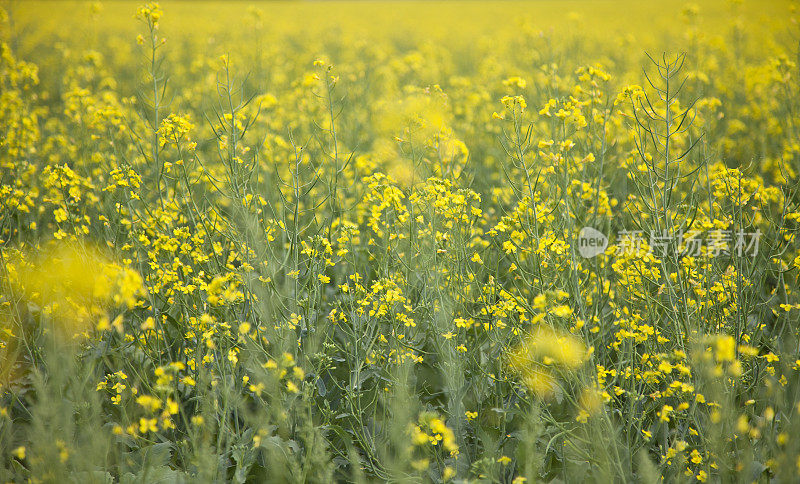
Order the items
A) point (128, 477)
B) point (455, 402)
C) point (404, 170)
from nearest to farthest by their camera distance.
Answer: point (128, 477) < point (455, 402) < point (404, 170)

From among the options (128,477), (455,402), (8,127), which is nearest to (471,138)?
(455,402)

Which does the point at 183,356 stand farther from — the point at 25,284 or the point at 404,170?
the point at 404,170

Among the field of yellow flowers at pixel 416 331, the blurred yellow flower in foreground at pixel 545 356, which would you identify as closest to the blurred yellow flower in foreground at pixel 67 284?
the field of yellow flowers at pixel 416 331

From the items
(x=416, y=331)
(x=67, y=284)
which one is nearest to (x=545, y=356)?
(x=416, y=331)

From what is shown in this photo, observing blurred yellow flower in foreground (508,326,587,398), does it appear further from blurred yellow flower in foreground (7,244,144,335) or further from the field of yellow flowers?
blurred yellow flower in foreground (7,244,144,335)

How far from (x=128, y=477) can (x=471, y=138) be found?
4009 millimetres

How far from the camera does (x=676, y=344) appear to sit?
2553mm

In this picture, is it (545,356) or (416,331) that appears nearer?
(545,356)

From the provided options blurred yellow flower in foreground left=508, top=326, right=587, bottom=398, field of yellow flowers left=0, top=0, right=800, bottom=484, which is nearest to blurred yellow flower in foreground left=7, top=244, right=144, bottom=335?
field of yellow flowers left=0, top=0, right=800, bottom=484

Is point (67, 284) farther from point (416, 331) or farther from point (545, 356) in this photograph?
point (545, 356)

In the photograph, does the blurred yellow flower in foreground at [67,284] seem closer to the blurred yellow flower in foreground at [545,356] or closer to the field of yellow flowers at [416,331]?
the field of yellow flowers at [416,331]

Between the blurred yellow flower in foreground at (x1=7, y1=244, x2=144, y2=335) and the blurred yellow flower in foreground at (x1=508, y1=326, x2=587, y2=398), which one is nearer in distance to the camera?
the blurred yellow flower in foreground at (x1=508, y1=326, x2=587, y2=398)

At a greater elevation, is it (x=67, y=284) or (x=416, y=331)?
(x=67, y=284)

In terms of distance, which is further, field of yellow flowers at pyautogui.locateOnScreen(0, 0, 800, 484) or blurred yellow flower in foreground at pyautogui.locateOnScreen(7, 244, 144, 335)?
blurred yellow flower in foreground at pyautogui.locateOnScreen(7, 244, 144, 335)
